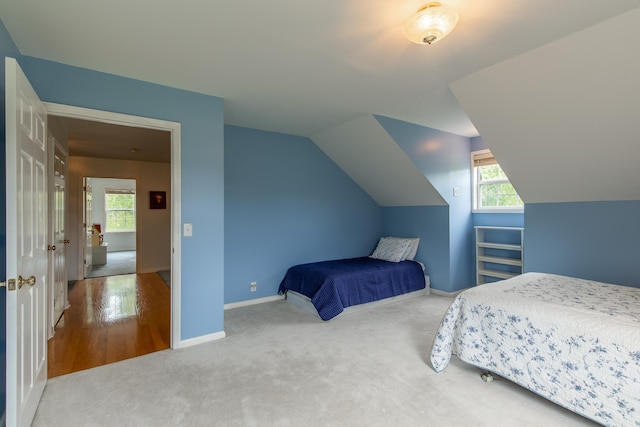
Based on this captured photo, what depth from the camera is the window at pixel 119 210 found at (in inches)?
370

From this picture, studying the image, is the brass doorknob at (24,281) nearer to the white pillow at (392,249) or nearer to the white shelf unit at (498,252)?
the white pillow at (392,249)

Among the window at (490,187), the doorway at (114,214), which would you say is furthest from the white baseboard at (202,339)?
the doorway at (114,214)

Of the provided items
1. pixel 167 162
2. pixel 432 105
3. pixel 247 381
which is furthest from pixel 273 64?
pixel 167 162

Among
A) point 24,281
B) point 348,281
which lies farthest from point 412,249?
point 24,281

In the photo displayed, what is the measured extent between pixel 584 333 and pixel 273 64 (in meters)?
2.73

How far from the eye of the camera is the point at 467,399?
2006mm

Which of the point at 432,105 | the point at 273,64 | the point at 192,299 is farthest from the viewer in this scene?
the point at 432,105

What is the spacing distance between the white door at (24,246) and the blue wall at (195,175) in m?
0.62

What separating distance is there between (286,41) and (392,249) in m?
3.52

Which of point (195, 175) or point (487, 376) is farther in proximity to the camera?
point (195, 175)

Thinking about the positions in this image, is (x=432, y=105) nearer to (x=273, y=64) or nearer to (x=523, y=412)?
(x=273, y=64)

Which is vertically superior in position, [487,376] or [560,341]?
[560,341]

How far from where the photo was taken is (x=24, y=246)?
5.29ft

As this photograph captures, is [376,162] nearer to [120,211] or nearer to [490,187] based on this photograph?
[490,187]
